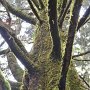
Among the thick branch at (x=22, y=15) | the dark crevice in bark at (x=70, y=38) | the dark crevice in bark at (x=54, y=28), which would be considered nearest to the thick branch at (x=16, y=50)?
the dark crevice in bark at (x=54, y=28)

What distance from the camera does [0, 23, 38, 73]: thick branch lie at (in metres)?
1.90

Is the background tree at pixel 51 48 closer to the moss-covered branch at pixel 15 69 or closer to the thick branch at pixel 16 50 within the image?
the thick branch at pixel 16 50

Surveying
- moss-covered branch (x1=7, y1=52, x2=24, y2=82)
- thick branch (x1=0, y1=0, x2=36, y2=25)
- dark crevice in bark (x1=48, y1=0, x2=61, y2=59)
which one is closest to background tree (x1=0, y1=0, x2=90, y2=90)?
dark crevice in bark (x1=48, y1=0, x2=61, y2=59)

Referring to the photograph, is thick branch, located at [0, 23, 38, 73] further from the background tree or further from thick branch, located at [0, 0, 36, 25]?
thick branch, located at [0, 0, 36, 25]

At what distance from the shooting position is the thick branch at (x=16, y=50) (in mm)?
1905

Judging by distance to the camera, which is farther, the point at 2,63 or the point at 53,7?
the point at 2,63

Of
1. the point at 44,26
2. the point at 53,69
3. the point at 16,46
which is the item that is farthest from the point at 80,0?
the point at 44,26

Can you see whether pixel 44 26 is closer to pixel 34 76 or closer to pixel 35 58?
pixel 35 58

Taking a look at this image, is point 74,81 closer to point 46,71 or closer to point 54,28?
point 46,71

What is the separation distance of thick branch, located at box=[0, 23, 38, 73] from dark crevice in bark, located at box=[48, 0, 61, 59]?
8.8 inches

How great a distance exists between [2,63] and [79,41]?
4637mm

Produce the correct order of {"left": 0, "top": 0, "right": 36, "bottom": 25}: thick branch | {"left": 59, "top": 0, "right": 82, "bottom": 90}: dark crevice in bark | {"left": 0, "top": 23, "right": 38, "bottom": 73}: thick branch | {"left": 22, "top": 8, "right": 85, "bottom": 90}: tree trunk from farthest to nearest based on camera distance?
1. {"left": 0, "top": 0, "right": 36, "bottom": 25}: thick branch
2. {"left": 22, "top": 8, "right": 85, "bottom": 90}: tree trunk
3. {"left": 0, "top": 23, "right": 38, "bottom": 73}: thick branch
4. {"left": 59, "top": 0, "right": 82, "bottom": 90}: dark crevice in bark

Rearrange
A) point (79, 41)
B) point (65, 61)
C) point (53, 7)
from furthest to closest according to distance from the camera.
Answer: point (79, 41)
point (65, 61)
point (53, 7)

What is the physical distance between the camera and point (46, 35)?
271 centimetres
